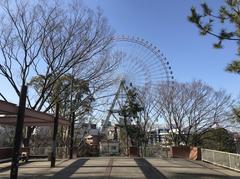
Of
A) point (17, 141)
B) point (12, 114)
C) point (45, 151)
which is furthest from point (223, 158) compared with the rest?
point (45, 151)

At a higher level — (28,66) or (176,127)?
(28,66)

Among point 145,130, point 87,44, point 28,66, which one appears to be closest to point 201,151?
point 87,44

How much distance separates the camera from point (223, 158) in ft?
63.8

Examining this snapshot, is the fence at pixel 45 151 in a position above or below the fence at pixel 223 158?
above

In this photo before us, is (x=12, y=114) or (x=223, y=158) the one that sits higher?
(x=12, y=114)

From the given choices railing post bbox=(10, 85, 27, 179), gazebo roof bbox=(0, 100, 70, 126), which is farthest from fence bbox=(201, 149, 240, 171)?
railing post bbox=(10, 85, 27, 179)

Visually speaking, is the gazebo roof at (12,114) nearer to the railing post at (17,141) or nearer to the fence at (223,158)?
the railing post at (17,141)

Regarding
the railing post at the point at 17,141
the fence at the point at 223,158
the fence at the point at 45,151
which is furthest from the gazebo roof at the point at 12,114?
the fence at the point at 223,158

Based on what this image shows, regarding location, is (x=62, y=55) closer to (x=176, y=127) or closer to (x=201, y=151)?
(x=201, y=151)

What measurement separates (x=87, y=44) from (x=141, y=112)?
17.9 meters

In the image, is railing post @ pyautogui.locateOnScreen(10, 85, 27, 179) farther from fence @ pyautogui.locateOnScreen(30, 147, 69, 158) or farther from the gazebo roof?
fence @ pyautogui.locateOnScreen(30, 147, 69, 158)

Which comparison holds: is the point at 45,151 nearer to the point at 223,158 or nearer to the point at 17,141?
the point at 223,158

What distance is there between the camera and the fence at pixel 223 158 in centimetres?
1719

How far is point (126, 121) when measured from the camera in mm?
42344
